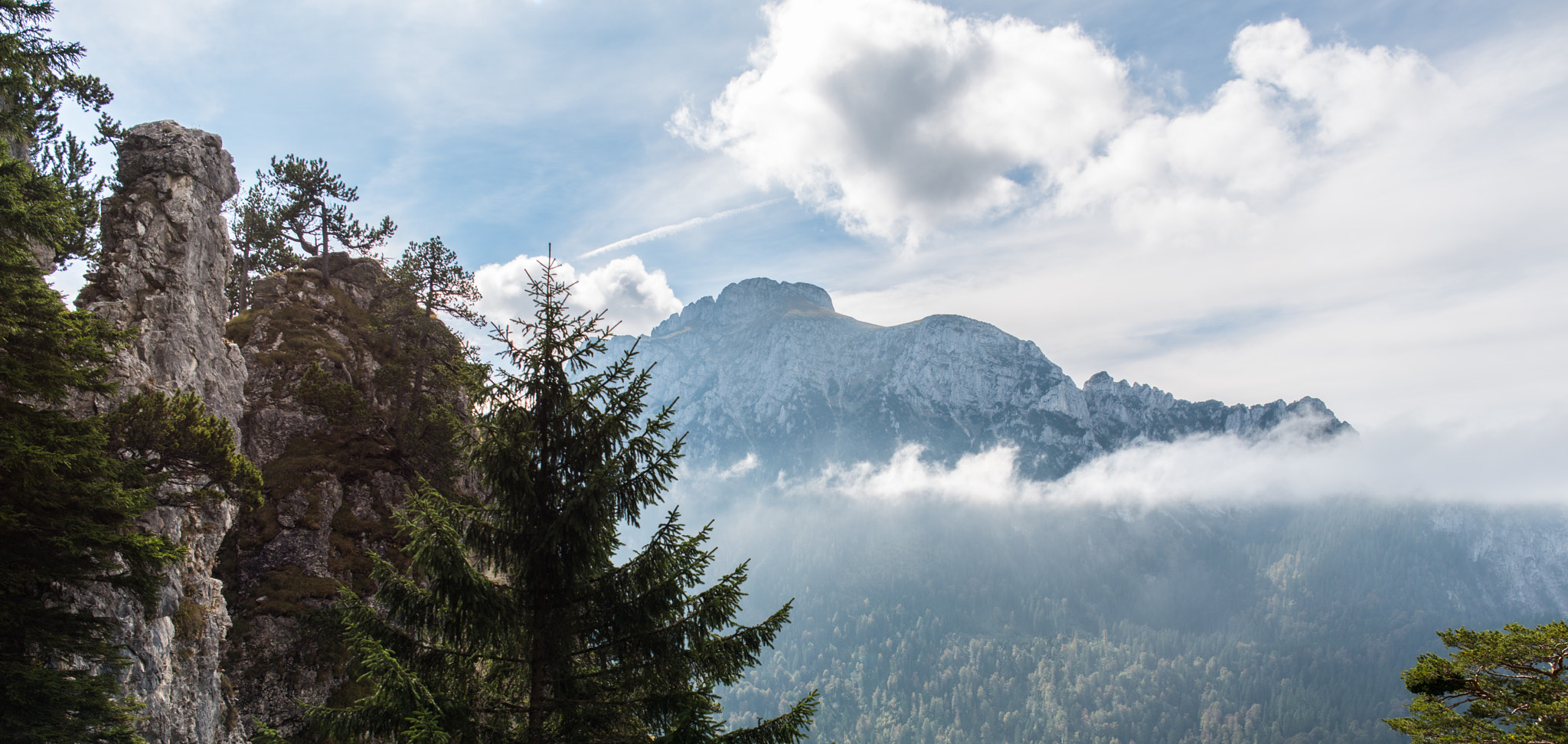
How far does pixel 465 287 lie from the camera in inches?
1608

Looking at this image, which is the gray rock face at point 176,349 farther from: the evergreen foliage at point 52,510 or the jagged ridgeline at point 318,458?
the evergreen foliage at point 52,510

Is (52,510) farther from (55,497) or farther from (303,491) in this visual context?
(303,491)

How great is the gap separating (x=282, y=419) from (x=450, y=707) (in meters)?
33.2

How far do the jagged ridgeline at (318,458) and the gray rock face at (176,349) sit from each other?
288cm

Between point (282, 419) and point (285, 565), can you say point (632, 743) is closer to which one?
point (285, 565)

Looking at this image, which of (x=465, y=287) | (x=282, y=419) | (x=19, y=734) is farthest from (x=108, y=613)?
(x=465, y=287)

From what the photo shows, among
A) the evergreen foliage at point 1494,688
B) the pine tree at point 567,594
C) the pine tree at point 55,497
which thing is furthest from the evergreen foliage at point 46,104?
the evergreen foliage at point 1494,688

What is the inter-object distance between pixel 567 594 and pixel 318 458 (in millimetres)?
29947

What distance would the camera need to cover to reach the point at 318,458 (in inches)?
1298

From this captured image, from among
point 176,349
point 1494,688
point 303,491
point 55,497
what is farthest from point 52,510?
point 1494,688

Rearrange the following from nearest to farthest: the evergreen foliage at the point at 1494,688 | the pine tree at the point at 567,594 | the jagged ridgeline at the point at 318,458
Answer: the pine tree at the point at 567,594, the evergreen foliage at the point at 1494,688, the jagged ridgeline at the point at 318,458

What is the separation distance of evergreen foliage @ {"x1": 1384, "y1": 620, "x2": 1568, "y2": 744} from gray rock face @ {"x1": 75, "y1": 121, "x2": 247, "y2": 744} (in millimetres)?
29780

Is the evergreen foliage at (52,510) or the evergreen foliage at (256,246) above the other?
the evergreen foliage at (256,246)

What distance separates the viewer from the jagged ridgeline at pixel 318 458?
1037 inches
